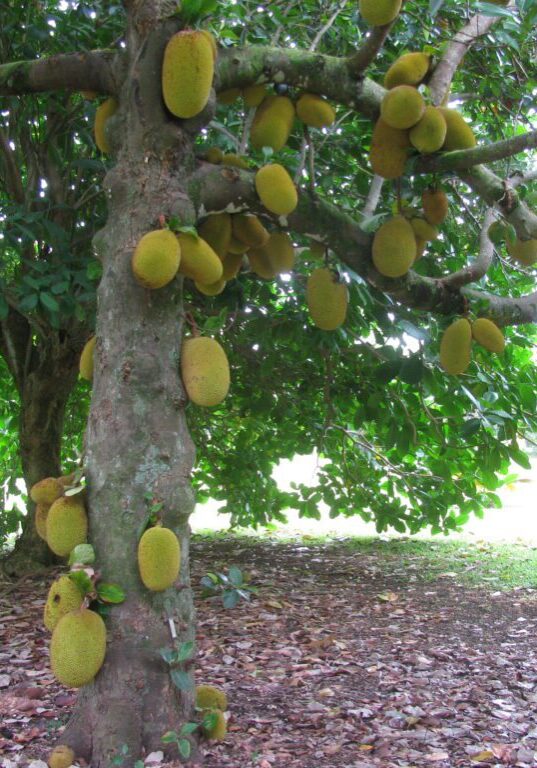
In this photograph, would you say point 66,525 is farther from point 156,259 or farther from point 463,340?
point 463,340

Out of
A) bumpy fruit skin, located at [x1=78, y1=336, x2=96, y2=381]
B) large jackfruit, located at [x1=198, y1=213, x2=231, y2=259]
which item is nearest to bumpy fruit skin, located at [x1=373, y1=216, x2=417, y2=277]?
large jackfruit, located at [x1=198, y1=213, x2=231, y2=259]

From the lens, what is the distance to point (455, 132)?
81.2 inches

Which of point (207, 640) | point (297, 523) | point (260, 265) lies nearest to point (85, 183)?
point (260, 265)

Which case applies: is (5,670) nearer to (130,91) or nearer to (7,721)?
(7,721)

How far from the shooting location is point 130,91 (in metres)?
1.98

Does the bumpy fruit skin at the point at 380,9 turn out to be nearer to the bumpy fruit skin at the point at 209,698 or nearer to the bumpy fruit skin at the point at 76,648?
the bumpy fruit skin at the point at 76,648

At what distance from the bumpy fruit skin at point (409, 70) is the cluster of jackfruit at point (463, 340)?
2.27 ft

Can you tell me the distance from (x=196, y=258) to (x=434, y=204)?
79 centimetres

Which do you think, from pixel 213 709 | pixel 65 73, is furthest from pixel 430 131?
pixel 213 709

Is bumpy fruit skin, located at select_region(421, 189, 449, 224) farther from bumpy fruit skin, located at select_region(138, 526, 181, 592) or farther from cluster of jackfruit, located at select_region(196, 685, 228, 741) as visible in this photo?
cluster of jackfruit, located at select_region(196, 685, 228, 741)

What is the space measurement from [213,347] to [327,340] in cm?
161

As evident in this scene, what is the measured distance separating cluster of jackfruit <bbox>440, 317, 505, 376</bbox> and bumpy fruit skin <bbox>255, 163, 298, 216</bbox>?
63cm

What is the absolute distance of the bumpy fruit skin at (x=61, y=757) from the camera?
1.68 meters

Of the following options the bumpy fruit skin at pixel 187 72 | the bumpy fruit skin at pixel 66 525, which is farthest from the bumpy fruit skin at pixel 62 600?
the bumpy fruit skin at pixel 187 72
